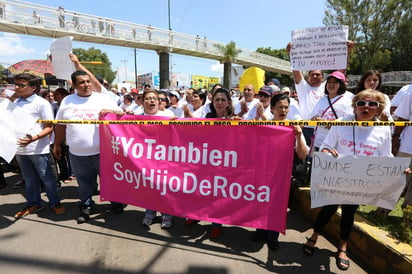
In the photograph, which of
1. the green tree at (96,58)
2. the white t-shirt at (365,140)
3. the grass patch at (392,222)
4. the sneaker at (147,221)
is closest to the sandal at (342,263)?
the grass patch at (392,222)

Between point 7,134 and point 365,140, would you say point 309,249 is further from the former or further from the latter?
point 7,134

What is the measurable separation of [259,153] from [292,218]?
1506 mm

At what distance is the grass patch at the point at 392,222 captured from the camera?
8.24ft

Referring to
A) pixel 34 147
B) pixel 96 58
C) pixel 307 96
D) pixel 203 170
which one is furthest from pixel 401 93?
pixel 96 58

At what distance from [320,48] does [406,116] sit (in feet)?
4.79

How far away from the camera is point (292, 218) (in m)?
3.60

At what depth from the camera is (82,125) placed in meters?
3.33

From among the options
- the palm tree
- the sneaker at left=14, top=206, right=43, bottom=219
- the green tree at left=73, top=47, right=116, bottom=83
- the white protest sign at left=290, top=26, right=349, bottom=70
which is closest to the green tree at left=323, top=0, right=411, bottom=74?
the palm tree

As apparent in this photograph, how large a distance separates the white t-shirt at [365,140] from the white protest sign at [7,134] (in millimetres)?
3902

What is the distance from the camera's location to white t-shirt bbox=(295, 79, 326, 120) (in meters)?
3.82

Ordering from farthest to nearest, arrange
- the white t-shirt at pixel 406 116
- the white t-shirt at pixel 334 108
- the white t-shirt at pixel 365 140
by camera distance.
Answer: the white t-shirt at pixel 334 108
the white t-shirt at pixel 406 116
the white t-shirt at pixel 365 140

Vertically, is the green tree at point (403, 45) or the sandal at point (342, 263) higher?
the green tree at point (403, 45)

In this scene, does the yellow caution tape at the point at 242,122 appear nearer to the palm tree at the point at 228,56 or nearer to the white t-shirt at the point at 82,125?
the white t-shirt at the point at 82,125

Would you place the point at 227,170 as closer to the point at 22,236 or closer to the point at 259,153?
the point at 259,153
